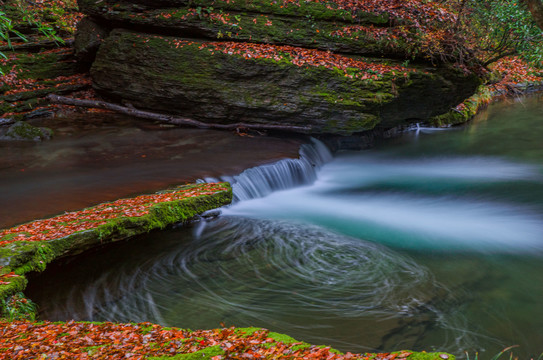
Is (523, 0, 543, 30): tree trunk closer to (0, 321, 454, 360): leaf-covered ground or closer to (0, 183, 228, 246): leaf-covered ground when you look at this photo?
(0, 321, 454, 360): leaf-covered ground

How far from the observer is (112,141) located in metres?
11.7

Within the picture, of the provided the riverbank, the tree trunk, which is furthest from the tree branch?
the tree trunk

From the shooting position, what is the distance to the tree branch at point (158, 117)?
504 inches

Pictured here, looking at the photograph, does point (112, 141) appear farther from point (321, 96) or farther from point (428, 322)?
point (428, 322)

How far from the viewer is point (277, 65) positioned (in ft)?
38.0

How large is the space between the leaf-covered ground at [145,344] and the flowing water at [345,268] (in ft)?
4.29

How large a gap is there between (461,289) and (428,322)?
120 cm

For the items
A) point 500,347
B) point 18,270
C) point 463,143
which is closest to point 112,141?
point 18,270

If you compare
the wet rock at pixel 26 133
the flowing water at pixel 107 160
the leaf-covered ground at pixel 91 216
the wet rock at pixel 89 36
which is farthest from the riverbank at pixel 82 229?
the wet rock at pixel 89 36

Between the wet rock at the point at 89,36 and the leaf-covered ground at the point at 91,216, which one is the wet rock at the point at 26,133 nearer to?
the wet rock at the point at 89,36

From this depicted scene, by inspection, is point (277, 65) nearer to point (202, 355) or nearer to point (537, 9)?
point (537, 9)

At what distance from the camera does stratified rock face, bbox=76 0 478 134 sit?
11656mm

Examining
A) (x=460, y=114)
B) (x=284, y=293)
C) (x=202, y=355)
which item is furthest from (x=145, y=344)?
(x=460, y=114)

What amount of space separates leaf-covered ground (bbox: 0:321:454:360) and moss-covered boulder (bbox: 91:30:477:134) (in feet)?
29.6
